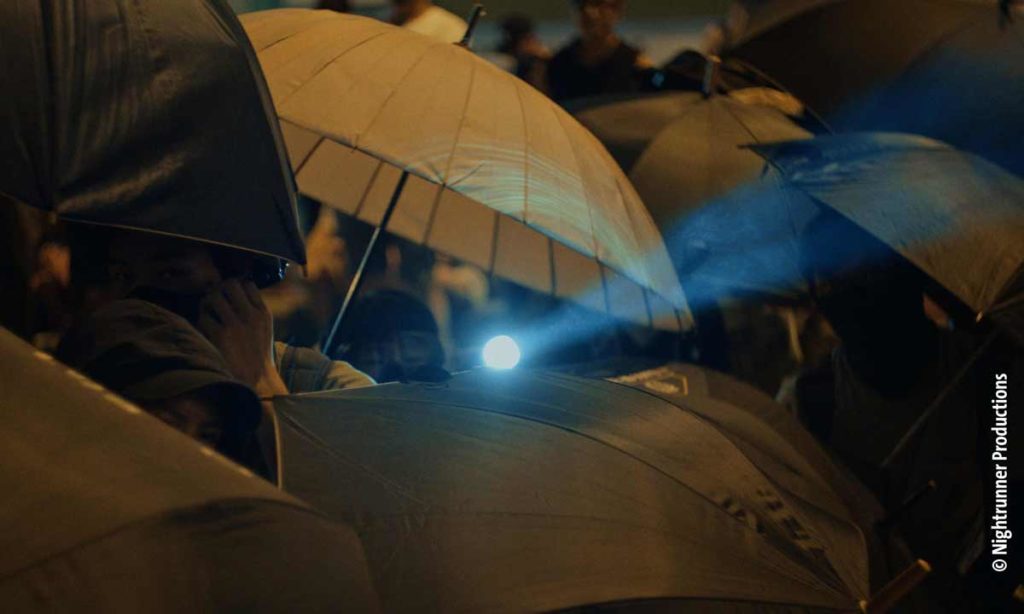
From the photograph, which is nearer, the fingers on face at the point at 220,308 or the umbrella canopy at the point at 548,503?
the umbrella canopy at the point at 548,503

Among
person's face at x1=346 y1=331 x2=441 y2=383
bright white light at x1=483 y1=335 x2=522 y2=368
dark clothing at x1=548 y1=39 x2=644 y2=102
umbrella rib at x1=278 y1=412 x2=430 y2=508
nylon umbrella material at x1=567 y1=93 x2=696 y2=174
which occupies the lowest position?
bright white light at x1=483 y1=335 x2=522 y2=368

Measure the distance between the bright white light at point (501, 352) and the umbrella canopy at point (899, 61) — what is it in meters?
1.44

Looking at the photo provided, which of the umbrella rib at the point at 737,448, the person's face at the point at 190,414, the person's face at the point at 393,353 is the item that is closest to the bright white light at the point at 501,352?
the person's face at the point at 393,353

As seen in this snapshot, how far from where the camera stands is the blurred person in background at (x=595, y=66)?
917 cm

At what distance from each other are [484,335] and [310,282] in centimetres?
80

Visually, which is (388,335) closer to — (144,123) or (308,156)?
(308,156)

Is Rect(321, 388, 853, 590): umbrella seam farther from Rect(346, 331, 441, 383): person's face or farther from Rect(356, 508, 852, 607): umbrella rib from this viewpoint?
Rect(346, 331, 441, 383): person's face

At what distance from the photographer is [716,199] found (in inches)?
309

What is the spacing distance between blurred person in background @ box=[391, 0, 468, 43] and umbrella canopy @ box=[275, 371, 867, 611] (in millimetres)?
4951

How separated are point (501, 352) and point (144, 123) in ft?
14.6

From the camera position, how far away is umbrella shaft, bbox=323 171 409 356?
6.16 meters

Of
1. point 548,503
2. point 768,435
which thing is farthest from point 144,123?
point 768,435
